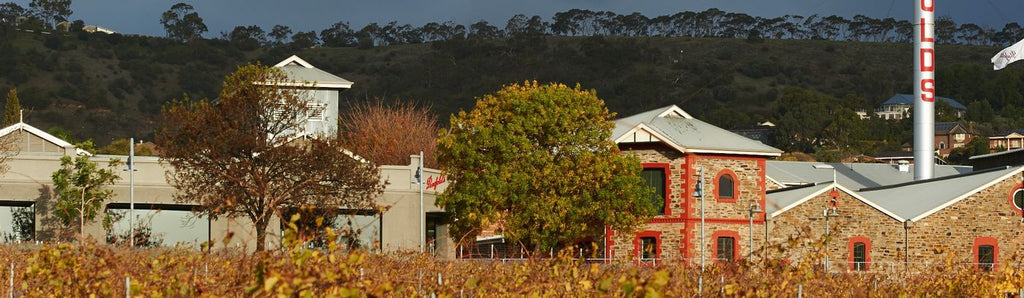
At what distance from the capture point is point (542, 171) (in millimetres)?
46312

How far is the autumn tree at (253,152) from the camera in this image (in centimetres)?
4238

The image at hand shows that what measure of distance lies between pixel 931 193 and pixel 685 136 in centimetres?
963

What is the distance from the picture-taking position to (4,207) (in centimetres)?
4997

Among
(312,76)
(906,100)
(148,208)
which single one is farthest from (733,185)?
(906,100)

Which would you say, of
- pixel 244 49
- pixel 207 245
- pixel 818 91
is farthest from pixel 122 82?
pixel 207 245

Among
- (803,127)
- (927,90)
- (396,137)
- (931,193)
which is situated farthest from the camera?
(803,127)

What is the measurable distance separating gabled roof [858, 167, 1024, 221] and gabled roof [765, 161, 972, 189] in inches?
424

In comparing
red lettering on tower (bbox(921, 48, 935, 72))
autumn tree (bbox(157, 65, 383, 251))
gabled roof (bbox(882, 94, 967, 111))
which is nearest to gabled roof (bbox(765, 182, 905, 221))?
autumn tree (bbox(157, 65, 383, 251))

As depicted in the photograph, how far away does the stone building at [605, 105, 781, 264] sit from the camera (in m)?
47.5

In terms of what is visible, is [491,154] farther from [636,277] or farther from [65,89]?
[65,89]

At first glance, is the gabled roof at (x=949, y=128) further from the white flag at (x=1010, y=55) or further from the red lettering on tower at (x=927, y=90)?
the white flag at (x=1010, y=55)

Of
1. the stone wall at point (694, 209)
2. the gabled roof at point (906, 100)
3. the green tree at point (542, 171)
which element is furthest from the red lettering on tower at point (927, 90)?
the gabled roof at point (906, 100)

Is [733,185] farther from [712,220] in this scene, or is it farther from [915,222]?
[915,222]

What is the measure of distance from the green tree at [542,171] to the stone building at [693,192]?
3.57 feet
